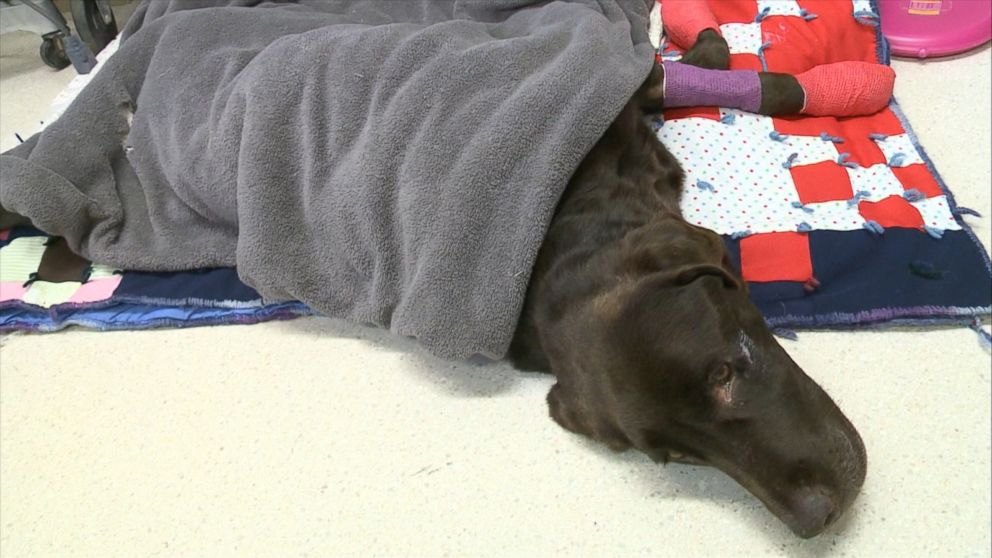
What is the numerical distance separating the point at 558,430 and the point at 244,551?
0.53 meters

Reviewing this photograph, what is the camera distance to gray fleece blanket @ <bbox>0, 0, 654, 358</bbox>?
1.11 meters

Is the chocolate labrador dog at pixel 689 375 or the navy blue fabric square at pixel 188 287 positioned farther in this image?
the navy blue fabric square at pixel 188 287

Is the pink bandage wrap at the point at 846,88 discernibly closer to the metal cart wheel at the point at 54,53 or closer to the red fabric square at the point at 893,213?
the red fabric square at the point at 893,213

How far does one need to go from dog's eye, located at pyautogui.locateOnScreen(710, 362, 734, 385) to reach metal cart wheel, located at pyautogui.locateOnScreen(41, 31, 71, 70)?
2048mm

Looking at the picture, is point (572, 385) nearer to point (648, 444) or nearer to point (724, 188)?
point (648, 444)

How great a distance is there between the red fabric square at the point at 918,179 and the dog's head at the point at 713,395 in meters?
0.64

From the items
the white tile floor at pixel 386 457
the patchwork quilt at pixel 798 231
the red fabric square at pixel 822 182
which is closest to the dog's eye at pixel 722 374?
the white tile floor at pixel 386 457

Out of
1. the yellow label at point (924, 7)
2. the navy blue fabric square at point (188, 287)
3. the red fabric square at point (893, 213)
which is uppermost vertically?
the yellow label at point (924, 7)

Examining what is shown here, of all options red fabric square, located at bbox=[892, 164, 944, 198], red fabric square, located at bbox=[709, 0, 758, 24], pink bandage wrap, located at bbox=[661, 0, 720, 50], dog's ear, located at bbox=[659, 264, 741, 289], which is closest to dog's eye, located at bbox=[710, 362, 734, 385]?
dog's ear, located at bbox=[659, 264, 741, 289]

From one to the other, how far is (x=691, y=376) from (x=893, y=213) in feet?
2.32

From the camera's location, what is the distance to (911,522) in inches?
40.8

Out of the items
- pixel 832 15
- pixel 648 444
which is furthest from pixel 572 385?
pixel 832 15

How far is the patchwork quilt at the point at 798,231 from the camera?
1239mm

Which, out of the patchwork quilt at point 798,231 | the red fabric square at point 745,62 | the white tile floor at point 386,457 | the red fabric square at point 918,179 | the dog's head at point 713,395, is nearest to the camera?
the dog's head at point 713,395
